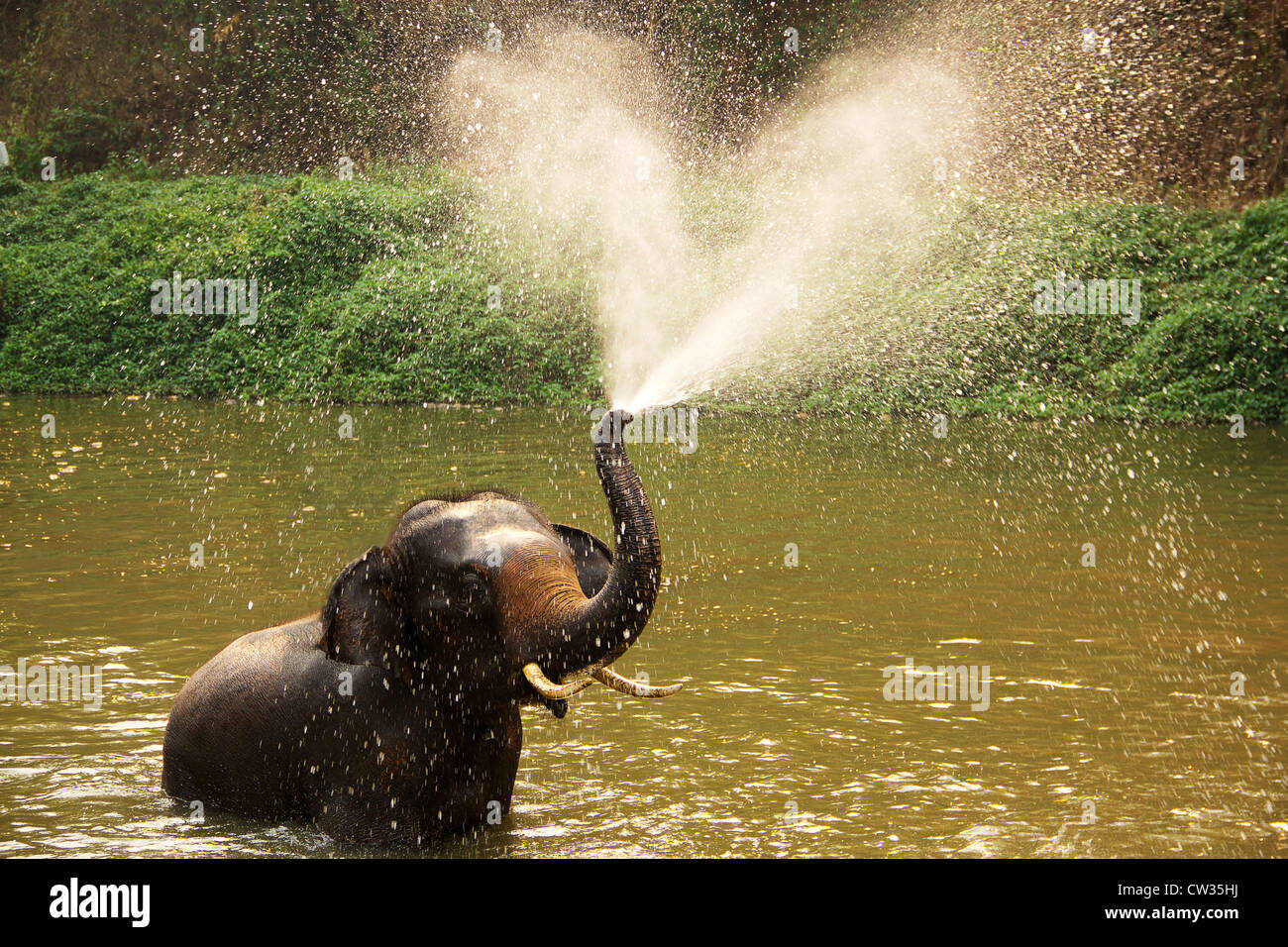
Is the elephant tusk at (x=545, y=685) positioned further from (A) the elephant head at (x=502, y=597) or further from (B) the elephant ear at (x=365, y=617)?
(B) the elephant ear at (x=365, y=617)

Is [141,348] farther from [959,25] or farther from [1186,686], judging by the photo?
[1186,686]

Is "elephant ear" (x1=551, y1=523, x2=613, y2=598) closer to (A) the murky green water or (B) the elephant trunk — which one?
(B) the elephant trunk

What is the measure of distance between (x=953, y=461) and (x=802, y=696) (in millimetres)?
8549

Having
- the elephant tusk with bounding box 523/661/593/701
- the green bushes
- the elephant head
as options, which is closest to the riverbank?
the green bushes

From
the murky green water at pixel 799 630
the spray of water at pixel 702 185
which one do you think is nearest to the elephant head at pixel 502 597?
the murky green water at pixel 799 630

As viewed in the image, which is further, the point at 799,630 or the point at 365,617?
the point at 799,630

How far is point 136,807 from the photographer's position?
6066 millimetres

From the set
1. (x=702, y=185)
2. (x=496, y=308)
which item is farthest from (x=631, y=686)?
(x=702, y=185)

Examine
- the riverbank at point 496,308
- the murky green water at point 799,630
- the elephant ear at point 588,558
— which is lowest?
the murky green water at point 799,630

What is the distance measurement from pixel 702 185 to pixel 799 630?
1816cm

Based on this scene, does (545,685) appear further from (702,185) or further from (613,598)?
(702,185)

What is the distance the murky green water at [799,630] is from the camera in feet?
19.4

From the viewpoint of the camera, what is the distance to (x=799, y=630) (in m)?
9.02

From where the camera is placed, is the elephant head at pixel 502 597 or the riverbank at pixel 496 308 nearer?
the elephant head at pixel 502 597
